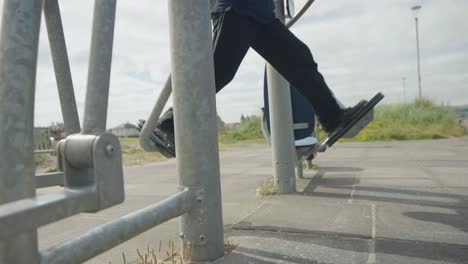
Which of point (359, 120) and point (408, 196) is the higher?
point (359, 120)

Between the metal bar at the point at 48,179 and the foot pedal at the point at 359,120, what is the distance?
6.28 ft

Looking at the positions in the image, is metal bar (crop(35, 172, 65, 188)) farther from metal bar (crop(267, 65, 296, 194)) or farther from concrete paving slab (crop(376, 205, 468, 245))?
metal bar (crop(267, 65, 296, 194))

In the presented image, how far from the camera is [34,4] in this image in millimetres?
771

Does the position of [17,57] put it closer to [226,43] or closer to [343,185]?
[226,43]

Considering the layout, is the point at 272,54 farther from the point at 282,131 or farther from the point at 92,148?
the point at 92,148

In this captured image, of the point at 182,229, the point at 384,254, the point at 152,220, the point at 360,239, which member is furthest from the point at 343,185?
the point at 152,220

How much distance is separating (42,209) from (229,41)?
4.57 feet

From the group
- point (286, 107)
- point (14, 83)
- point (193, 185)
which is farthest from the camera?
point (286, 107)

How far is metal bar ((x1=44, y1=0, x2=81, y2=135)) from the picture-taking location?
1.13m

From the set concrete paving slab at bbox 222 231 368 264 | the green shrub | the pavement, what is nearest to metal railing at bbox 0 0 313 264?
concrete paving slab at bbox 222 231 368 264

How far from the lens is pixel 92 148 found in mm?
863

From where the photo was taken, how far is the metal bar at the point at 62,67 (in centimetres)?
113

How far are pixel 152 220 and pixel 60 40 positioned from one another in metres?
0.64

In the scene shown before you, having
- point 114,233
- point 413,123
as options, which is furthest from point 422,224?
point 413,123
